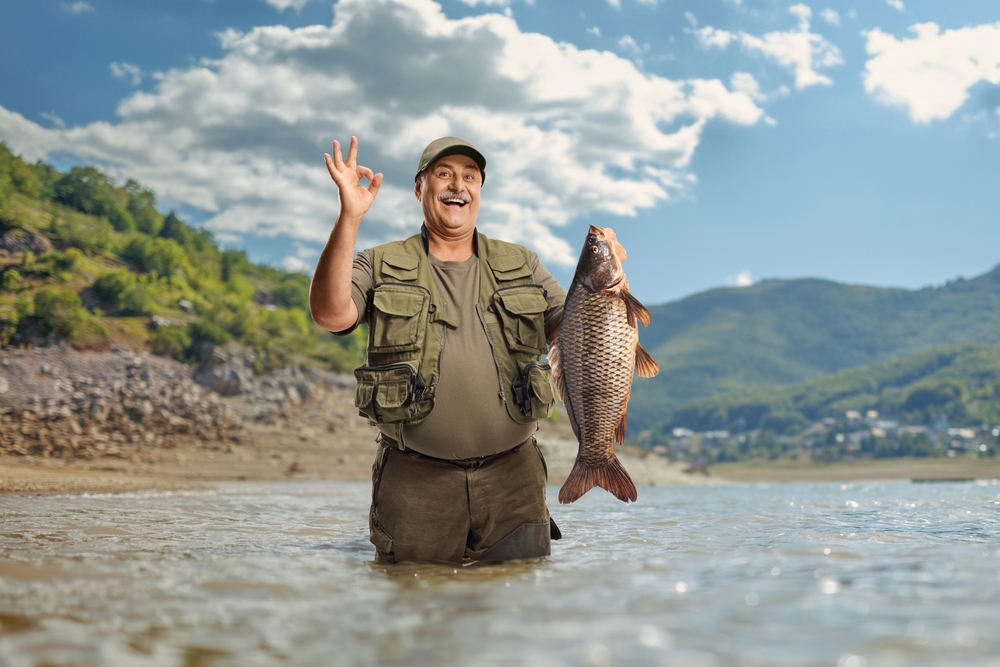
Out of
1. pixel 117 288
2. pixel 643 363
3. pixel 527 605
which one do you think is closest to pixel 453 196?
pixel 643 363

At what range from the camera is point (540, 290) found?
4.45 meters

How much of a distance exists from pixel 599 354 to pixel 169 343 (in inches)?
1175

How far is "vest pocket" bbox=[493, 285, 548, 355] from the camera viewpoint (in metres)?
4.27

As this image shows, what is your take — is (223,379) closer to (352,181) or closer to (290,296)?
(290,296)

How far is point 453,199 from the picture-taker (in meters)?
4.32

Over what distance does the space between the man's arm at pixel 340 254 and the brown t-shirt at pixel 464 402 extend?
0.22 meters

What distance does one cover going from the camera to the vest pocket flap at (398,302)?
13.5ft

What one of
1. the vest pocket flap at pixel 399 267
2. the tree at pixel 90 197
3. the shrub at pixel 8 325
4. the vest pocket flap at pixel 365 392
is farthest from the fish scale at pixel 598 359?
the tree at pixel 90 197

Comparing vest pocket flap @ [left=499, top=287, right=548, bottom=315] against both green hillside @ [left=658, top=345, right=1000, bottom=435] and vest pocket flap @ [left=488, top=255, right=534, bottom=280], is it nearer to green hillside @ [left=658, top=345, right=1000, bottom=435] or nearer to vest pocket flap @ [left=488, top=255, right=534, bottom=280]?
vest pocket flap @ [left=488, top=255, right=534, bottom=280]

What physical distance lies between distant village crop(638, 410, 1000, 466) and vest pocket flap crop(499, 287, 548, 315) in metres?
70.0

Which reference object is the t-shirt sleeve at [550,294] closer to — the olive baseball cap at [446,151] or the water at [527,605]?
the olive baseball cap at [446,151]

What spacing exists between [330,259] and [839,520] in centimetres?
603

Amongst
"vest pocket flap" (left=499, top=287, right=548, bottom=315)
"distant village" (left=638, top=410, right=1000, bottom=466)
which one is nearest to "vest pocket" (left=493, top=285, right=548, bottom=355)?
"vest pocket flap" (left=499, top=287, right=548, bottom=315)

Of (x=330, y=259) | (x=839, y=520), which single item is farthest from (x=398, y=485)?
(x=839, y=520)
